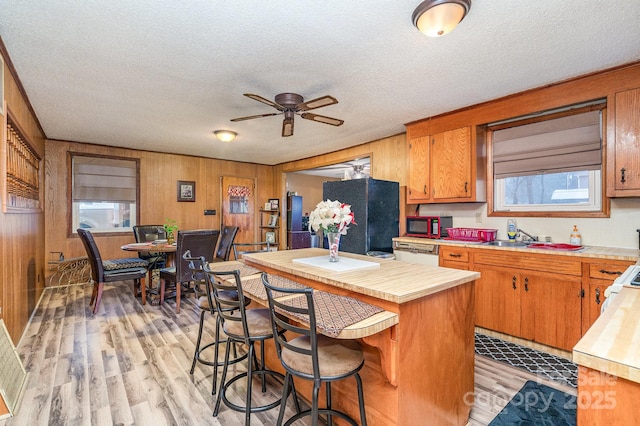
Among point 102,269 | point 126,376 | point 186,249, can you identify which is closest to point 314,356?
point 126,376

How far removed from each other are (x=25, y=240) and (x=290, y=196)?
4687mm

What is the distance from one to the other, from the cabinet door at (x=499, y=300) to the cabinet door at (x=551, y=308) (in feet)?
0.22

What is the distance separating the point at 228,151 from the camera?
19.4ft

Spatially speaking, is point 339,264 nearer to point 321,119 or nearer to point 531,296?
point 321,119

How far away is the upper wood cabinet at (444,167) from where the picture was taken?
3.41m

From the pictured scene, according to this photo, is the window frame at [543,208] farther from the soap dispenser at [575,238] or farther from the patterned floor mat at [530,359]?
the patterned floor mat at [530,359]

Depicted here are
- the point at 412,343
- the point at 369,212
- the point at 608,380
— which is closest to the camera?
the point at 608,380

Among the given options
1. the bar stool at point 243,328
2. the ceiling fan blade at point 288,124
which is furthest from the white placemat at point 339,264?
the ceiling fan blade at point 288,124

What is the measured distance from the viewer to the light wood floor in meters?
1.85

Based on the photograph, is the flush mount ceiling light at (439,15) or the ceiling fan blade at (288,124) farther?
the ceiling fan blade at (288,124)

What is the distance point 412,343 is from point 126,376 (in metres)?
2.17

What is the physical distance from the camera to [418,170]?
154 inches

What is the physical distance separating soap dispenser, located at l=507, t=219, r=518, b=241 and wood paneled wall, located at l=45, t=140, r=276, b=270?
5.38m

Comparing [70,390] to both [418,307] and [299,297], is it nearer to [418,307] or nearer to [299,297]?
[299,297]
